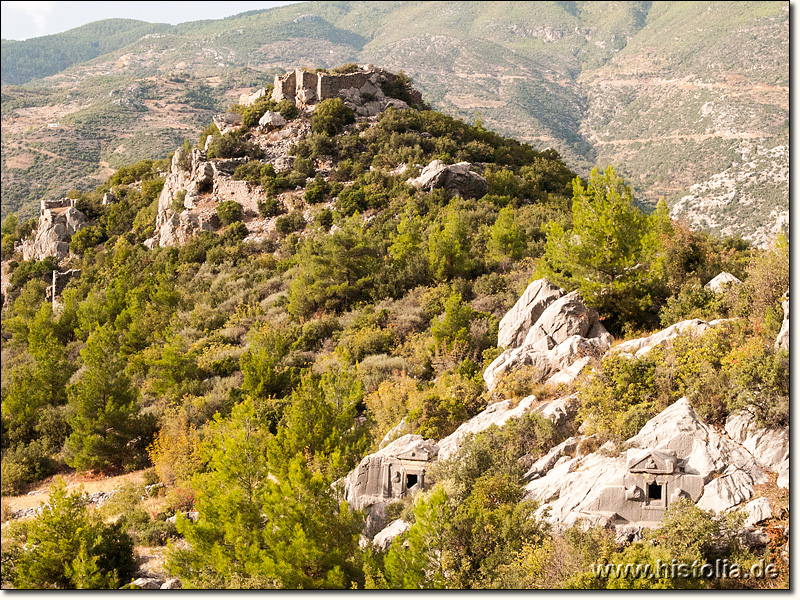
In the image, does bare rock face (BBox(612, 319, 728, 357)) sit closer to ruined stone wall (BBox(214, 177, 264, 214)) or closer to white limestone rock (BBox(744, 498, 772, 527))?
white limestone rock (BBox(744, 498, 772, 527))

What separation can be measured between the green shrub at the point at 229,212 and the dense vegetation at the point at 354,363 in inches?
5.6

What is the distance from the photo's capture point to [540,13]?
6658 inches

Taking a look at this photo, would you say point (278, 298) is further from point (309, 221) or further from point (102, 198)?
point (102, 198)

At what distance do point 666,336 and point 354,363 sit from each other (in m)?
12.6

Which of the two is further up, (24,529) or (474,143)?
(474,143)

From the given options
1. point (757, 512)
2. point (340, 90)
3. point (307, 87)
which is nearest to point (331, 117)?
point (340, 90)

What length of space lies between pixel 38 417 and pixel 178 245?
59.5ft

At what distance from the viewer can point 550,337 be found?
1539 centimetres

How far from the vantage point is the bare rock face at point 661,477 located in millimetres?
9180

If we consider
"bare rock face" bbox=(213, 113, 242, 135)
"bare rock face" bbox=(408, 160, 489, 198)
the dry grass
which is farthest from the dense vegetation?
"bare rock face" bbox=(213, 113, 242, 135)

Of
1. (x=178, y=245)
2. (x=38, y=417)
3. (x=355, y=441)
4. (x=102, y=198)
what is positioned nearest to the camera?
(x=355, y=441)

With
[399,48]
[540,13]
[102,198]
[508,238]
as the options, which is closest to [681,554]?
[508,238]

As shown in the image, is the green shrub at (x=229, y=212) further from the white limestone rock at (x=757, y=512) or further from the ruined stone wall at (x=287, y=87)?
the white limestone rock at (x=757, y=512)

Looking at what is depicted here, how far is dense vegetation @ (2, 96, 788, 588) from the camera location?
32.5 ft
